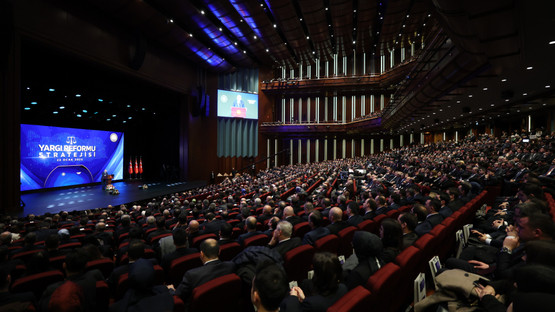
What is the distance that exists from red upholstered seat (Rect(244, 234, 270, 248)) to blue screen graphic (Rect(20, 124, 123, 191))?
16.7 meters

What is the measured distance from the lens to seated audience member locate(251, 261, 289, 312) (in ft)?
4.72

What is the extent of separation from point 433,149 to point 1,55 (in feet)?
78.2

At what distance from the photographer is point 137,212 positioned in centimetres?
791

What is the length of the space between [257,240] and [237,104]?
2285cm

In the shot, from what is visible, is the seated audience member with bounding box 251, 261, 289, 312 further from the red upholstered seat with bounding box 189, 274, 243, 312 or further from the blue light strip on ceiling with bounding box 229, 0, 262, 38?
the blue light strip on ceiling with bounding box 229, 0, 262, 38

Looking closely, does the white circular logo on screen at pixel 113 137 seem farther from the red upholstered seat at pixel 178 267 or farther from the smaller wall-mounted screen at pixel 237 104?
the red upholstered seat at pixel 178 267

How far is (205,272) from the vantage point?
229 cm

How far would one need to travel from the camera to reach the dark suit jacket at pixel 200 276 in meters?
2.21

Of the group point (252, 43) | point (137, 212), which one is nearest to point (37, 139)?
point (137, 212)

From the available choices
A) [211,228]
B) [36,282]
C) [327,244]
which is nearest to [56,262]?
[36,282]

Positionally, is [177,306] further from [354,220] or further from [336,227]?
[354,220]

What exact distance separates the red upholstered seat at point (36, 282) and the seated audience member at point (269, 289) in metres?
2.48

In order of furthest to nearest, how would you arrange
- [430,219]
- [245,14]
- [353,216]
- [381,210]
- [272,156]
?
[272,156] < [245,14] < [381,210] < [353,216] < [430,219]

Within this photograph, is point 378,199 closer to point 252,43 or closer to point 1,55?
point 1,55
